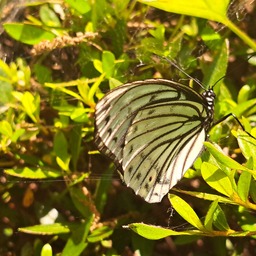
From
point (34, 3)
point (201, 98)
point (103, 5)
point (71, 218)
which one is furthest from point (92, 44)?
point (71, 218)

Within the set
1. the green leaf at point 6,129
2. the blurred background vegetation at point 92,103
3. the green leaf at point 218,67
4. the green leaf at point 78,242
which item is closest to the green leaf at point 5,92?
the blurred background vegetation at point 92,103

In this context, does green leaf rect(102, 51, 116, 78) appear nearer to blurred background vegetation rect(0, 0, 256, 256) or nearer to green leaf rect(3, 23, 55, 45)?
blurred background vegetation rect(0, 0, 256, 256)

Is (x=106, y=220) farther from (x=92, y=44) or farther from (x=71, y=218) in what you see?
(x=92, y=44)

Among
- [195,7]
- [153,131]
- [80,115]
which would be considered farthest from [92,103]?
[195,7]

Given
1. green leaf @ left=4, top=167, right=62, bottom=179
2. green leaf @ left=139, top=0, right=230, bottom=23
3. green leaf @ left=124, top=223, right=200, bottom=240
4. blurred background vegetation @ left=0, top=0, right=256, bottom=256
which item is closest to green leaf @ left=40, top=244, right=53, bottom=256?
blurred background vegetation @ left=0, top=0, right=256, bottom=256

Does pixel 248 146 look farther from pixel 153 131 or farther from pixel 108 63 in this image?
pixel 108 63

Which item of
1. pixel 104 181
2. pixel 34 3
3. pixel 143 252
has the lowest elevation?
pixel 143 252

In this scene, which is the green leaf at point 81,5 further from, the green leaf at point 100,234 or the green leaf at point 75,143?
the green leaf at point 100,234
